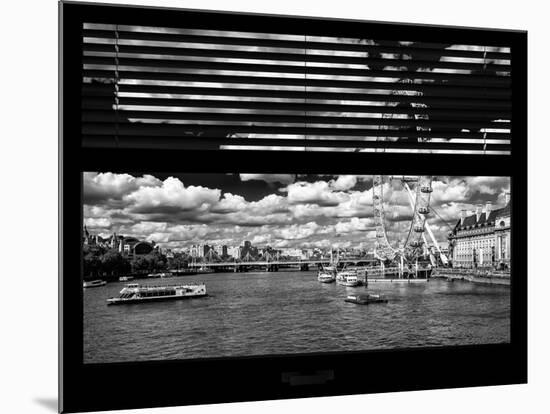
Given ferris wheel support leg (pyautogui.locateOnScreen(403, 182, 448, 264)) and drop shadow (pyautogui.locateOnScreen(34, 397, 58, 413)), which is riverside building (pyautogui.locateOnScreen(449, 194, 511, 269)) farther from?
drop shadow (pyautogui.locateOnScreen(34, 397, 58, 413))

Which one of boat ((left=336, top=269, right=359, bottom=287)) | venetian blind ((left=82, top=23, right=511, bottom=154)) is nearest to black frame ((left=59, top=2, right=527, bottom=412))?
venetian blind ((left=82, top=23, right=511, bottom=154))

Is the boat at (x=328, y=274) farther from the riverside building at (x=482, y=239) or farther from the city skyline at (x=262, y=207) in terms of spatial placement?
the riverside building at (x=482, y=239)

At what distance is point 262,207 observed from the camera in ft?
13.7

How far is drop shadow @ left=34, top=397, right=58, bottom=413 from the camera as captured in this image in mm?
3654

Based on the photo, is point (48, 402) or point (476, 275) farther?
point (476, 275)

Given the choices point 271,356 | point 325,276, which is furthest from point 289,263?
point 271,356

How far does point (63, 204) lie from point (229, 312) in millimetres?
1149

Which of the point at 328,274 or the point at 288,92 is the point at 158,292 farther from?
the point at 288,92

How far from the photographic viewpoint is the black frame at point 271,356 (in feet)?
11.8

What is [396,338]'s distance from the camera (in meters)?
4.09

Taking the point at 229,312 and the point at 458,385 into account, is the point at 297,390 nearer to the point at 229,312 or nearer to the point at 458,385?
the point at 229,312

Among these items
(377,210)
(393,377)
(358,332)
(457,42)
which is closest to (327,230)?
(377,210)

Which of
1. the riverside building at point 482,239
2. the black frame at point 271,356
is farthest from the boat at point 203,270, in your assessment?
the riverside building at point 482,239

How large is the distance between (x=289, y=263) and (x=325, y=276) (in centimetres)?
25
